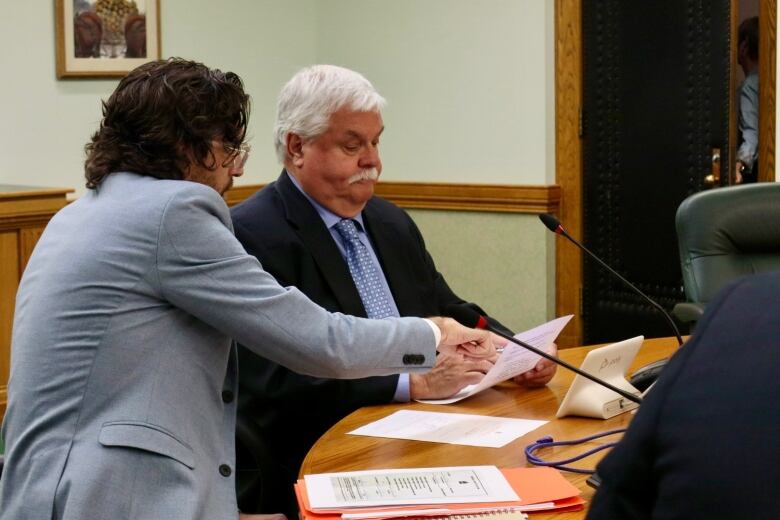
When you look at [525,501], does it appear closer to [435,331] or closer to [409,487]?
[409,487]

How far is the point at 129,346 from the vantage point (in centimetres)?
170

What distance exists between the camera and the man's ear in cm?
256

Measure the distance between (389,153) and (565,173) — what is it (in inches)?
41.1

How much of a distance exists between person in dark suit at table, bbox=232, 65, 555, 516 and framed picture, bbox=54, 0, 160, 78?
263cm

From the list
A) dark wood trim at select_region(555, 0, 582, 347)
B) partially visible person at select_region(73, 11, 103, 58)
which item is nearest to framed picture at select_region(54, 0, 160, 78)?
partially visible person at select_region(73, 11, 103, 58)

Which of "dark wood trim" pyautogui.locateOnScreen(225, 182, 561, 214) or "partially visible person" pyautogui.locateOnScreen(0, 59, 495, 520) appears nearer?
"partially visible person" pyautogui.locateOnScreen(0, 59, 495, 520)

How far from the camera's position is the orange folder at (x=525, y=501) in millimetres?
1496

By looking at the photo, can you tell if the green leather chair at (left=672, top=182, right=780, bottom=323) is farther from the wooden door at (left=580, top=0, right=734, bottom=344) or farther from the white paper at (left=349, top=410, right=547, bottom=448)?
the white paper at (left=349, top=410, right=547, bottom=448)

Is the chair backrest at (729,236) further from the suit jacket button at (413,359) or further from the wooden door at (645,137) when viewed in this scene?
the suit jacket button at (413,359)

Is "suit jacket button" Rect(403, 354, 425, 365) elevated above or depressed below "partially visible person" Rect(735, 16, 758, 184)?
below

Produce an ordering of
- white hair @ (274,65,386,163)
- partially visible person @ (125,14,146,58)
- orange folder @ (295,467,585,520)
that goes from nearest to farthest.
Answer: orange folder @ (295,467,585,520) < white hair @ (274,65,386,163) < partially visible person @ (125,14,146,58)

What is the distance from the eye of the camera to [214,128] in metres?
1.84

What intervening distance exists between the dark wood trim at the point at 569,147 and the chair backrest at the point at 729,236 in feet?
5.92

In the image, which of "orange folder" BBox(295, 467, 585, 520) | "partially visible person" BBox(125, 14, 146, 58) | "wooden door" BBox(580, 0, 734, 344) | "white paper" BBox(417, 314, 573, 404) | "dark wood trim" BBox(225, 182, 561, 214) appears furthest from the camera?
"dark wood trim" BBox(225, 182, 561, 214)
